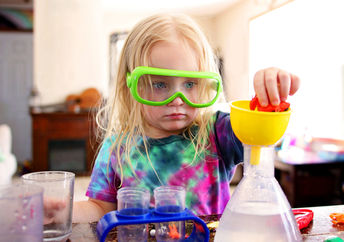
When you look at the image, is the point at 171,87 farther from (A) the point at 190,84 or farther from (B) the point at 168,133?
(B) the point at 168,133

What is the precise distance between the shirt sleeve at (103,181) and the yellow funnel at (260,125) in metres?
0.48

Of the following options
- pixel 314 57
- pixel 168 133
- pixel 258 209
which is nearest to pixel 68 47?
pixel 314 57

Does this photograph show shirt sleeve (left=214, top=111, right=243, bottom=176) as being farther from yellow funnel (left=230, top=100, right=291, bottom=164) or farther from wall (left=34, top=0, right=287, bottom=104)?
wall (left=34, top=0, right=287, bottom=104)

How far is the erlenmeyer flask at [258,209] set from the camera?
0.47 meters

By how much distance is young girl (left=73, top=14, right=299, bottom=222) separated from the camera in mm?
826

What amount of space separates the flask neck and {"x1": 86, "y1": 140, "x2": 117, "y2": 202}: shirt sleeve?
A: 450mm

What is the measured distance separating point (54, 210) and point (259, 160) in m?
0.29

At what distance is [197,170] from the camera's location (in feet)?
2.91

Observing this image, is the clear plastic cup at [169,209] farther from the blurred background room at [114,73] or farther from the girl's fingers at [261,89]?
the blurred background room at [114,73]

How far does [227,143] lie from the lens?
2.84 feet

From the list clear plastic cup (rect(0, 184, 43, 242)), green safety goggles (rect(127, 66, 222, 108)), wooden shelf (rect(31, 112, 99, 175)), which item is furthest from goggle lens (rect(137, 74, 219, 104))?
wooden shelf (rect(31, 112, 99, 175))

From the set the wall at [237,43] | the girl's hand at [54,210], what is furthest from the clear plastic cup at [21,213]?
the wall at [237,43]

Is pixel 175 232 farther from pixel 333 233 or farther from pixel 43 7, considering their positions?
pixel 43 7

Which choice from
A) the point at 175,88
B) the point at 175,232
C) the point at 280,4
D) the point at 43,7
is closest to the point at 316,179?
the point at 280,4
